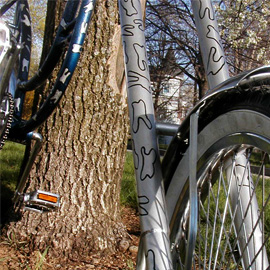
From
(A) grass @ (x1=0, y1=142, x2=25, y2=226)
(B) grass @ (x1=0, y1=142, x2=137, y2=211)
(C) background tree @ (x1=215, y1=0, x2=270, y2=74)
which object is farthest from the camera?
(C) background tree @ (x1=215, y1=0, x2=270, y2=74)

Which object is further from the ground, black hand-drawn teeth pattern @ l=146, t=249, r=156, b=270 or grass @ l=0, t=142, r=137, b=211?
grass @ l=0, t=142, r=137, b=211

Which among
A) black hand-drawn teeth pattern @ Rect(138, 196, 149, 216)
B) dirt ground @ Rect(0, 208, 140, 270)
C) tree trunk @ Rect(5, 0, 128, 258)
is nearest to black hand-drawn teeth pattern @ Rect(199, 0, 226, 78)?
black hand-drawn teeth pattern @ Rect(138, 196, 149, 216)

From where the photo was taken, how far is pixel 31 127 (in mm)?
1603

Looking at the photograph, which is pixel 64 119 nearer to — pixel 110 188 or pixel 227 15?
pixel 110 188

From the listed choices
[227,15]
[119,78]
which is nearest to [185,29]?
[227,15]

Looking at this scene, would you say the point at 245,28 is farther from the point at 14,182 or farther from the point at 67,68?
the point at 67,68

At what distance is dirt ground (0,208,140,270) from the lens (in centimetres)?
213

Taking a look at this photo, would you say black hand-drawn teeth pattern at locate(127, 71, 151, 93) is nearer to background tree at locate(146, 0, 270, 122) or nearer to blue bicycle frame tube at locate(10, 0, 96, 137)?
blue bicycle frame tube at locate(10, 0, 96, 137)

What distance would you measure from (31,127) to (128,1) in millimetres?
748

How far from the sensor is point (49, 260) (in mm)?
2242

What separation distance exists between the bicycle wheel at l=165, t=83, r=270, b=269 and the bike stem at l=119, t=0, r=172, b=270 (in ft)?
0.26

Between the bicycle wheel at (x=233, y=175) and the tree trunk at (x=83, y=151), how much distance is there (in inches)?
51.4

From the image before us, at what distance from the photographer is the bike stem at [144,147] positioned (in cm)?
95

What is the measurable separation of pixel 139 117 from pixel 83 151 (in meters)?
1.35
